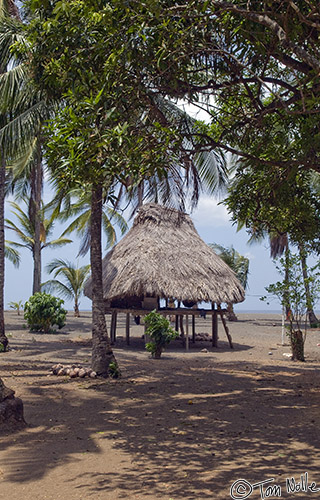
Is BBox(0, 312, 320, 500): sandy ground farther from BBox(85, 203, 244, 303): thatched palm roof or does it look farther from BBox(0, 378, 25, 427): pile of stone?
BBox(85, 203, 244, 303): thatched palm roof

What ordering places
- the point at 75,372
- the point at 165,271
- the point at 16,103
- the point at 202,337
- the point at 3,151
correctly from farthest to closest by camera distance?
the point at 202,337, the point at 165,271, the point at 3,151, the point at 16,103, the point at 75,372

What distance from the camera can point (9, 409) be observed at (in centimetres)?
651

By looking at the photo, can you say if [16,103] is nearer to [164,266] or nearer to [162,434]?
[164,266]

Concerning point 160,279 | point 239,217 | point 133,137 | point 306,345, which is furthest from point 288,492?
point 306,345

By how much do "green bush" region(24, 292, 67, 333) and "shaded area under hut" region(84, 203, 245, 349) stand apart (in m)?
2.40

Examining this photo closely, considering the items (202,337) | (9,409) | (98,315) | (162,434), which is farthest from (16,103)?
(202,337)

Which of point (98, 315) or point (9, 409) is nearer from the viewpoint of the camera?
point (9, 409)

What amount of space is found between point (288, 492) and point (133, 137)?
15.0 feet

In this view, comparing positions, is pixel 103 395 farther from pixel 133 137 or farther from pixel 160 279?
pixel 160 279

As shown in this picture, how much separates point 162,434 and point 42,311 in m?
13.8

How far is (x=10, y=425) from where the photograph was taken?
6449 mm

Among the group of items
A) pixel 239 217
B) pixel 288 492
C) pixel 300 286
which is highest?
pixel 239 217

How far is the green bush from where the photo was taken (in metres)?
19.4

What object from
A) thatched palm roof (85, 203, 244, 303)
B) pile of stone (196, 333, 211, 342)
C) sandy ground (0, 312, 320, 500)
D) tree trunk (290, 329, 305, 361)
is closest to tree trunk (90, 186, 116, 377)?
sandy ground (0, 312, 320, 500)
